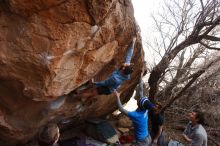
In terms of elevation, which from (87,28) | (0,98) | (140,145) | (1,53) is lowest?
(140,145)

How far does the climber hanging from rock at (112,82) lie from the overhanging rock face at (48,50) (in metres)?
0.25

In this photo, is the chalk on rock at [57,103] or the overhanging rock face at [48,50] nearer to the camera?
the overhanging rock face at [48,50]

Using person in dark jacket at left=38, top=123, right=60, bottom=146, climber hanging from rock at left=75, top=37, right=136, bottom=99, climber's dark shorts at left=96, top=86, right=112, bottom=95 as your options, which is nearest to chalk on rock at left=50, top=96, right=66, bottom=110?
climber hanging from rock at left=75, top=37, right=136, bottom=99

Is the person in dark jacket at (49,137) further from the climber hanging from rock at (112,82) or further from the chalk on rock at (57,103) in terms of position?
the chalk on rock at (57,103)

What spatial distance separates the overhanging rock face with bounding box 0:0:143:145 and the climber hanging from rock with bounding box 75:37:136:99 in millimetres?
252

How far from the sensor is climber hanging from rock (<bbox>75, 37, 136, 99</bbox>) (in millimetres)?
5871

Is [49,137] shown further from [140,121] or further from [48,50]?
[140,121]

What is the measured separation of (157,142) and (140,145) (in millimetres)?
1152

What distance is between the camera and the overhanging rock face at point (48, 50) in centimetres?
459

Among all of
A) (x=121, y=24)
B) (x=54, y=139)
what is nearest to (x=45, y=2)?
(x=121, y=24)

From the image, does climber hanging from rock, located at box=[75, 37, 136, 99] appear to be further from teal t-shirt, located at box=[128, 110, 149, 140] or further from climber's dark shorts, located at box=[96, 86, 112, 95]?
teal t-shirt, located at box=[128, 110, 149, 140]

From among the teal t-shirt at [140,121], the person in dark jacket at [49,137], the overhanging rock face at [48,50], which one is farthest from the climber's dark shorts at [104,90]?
the person in dark jacket at [49,137]

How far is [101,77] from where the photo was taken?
6.84 m

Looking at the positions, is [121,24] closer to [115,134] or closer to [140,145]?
[140,145]
